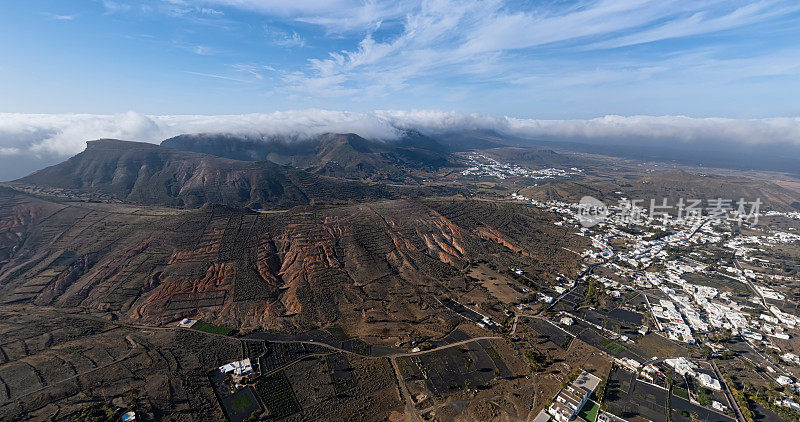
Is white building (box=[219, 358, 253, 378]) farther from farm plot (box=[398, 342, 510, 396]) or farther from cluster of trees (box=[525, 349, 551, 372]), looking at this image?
cluster of trees (box=[525, 349, 551, 372])

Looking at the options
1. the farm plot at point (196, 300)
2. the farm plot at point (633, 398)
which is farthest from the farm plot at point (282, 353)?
the farm plot at point (633, 398)

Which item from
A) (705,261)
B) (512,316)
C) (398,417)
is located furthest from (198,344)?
(705,261)

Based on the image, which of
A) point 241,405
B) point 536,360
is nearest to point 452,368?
point 536,360

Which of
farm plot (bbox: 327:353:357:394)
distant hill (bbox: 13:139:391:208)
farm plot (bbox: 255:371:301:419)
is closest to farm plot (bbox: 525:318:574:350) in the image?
farm plot (bbox: 327:353:357:394)

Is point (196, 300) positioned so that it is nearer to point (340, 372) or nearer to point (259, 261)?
point (259, 261)

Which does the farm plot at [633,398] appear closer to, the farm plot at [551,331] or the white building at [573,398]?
the white building at [573,398]
